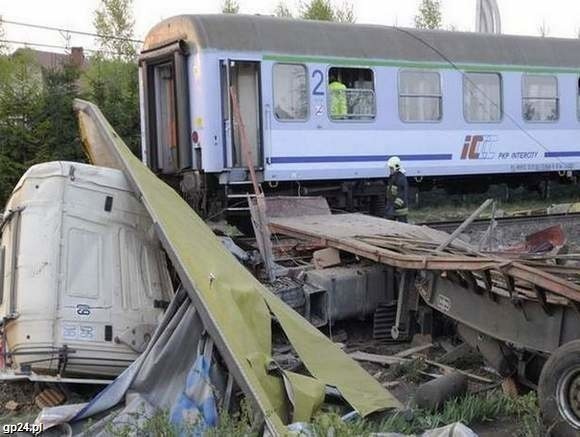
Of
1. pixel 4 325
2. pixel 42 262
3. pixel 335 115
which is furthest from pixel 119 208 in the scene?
pixel 335 115

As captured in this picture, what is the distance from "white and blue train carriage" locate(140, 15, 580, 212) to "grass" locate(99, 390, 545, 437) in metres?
A: 7.14

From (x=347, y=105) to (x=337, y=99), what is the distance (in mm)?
222

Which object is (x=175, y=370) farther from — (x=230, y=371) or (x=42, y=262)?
(x=42, y=262)

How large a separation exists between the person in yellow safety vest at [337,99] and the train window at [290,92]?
48 centimetres

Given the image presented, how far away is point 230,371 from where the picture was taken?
4.22m

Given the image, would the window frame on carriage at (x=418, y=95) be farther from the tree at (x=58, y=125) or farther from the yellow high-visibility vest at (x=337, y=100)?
the tree at (x=58, y=125)

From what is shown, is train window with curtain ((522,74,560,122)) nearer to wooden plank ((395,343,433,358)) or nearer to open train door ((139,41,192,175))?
open train door ((139,41,192,175))

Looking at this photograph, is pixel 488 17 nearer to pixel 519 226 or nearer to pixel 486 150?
pixel 486 150

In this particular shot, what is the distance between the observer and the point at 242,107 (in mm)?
11625

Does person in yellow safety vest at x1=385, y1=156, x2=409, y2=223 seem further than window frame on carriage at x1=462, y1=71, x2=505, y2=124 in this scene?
No

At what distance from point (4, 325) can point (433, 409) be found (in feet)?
9.11

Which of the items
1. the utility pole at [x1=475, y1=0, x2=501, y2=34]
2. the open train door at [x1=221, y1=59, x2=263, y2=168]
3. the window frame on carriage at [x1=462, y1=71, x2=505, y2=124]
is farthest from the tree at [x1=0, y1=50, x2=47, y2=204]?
the utility pole at [x1=475, y1=0, x2=501, y2=34]

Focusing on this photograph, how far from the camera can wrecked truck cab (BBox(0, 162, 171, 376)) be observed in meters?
4.73

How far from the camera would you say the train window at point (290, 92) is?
1163 centimetres
